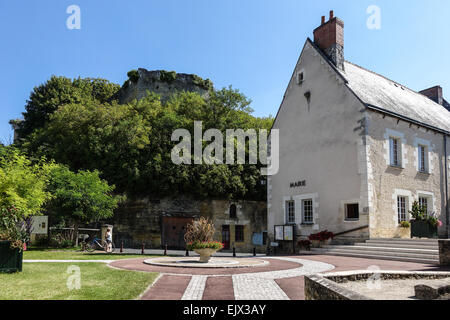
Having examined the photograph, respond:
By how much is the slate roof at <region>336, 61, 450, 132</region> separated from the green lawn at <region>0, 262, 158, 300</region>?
14779mm

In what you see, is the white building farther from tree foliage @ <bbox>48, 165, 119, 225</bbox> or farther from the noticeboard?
tree foliage @ <bbox>48, 165, 119, 225</bbox>

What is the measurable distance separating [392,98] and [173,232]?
17.0 meters

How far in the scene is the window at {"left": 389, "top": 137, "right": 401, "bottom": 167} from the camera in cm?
1965

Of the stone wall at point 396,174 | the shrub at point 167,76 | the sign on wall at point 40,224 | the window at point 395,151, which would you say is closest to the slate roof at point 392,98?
the stone wall at point 396,174

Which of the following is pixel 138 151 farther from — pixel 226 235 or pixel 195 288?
pixel 195 288

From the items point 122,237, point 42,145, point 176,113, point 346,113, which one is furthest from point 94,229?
point 346,113

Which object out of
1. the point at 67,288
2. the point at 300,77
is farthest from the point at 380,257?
the point at 300,77

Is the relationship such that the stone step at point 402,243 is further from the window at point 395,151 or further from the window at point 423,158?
the window at point 423,158

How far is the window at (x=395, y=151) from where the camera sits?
19.7 meters

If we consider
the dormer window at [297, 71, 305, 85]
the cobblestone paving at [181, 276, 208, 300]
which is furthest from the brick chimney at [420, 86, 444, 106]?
the cobblestone paving at [181, 276, 208, 300]

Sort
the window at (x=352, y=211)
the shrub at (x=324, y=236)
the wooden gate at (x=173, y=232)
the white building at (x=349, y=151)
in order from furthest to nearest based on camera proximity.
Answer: the wooden gate at (x=173, y=232)
the shrub at (x=324, y=236)
the window at (x=352, y=211)
the white building at (x=349, y=151)

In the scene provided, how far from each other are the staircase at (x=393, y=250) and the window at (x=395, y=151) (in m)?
5.27

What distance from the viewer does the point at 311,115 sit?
21578 millimetres

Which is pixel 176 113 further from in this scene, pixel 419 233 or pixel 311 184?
pixel 419 233
